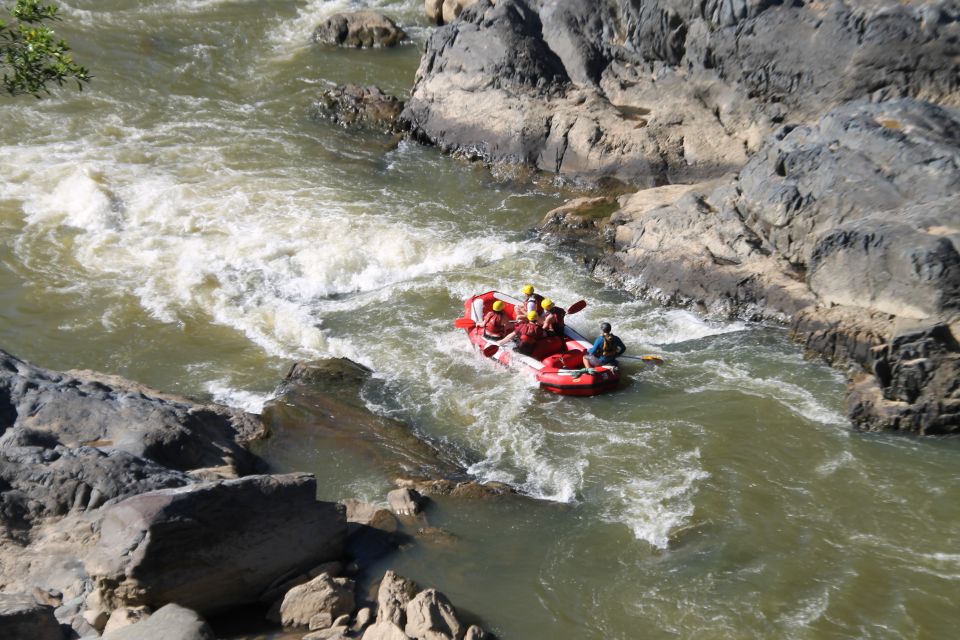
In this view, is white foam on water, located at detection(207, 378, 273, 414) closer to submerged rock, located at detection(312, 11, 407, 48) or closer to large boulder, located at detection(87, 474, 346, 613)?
large boulder, located at detection(87, 474, 346, 613)

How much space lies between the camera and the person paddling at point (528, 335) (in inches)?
460

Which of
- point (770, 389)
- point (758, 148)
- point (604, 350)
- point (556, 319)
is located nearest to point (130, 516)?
point (604, 350)

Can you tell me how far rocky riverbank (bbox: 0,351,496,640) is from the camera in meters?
6.66

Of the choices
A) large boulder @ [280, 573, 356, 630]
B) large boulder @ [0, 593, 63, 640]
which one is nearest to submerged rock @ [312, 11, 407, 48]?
large boulder @ [280, 573, 356, 630]

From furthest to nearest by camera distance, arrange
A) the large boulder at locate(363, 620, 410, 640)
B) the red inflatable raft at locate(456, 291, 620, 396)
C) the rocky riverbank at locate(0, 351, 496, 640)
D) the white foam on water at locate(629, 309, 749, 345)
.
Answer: the white foam on water at locate(629, 309, 749, 345) → the red inflatable raft at locate(456, 291, 620, 396) → the rocky riverbank at locate(0, 351, 496, 640) → the large boulder at locate(363, 620, 410, 640)

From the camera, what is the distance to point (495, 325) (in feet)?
39.0

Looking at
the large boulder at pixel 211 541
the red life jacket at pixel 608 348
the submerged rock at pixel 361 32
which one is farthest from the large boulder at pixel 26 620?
the submerged rock at pixel 361 32

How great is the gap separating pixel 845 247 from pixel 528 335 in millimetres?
3982

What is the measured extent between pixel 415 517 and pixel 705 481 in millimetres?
2962

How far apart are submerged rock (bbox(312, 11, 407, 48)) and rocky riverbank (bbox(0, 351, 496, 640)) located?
14.8m

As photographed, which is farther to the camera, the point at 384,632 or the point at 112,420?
the point at 112,420

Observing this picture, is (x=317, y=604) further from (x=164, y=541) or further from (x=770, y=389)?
(x=770, y=389)

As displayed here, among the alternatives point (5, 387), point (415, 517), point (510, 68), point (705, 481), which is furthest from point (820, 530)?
point (510, 68)

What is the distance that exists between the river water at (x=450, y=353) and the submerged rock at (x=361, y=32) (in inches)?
28.8
